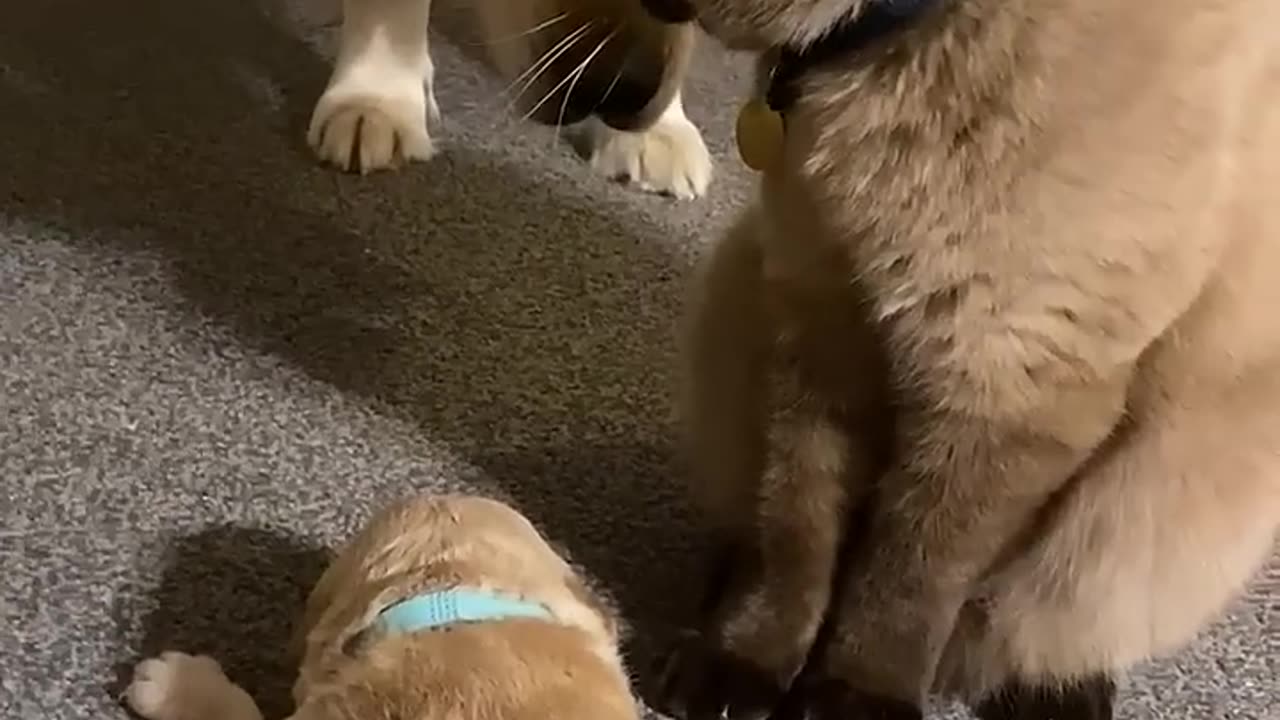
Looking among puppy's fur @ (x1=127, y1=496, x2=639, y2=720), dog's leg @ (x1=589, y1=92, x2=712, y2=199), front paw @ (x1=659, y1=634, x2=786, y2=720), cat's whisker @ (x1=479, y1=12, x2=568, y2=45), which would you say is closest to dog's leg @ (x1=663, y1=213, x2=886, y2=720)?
front paw @ (x1=659, y1=634, x2=786, y2=720)

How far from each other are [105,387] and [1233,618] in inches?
34.7

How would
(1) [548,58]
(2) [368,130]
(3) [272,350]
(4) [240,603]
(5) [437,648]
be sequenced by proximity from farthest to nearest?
(2) [368,130] < (3) [272,350] < (1) [548,58] < (4) [240,603] < (5) [437,648]

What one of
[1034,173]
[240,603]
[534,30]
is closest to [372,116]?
[534,30]

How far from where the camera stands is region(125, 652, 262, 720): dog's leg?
3.44 feet

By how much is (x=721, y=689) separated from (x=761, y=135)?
1.18ft

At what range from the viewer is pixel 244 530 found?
1242 mm

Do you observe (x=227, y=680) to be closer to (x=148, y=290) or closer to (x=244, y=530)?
(x=244, y=530)

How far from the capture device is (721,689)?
115cm

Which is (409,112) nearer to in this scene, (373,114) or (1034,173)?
(373,114)

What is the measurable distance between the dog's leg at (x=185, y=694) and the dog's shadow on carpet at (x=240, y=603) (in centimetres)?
3

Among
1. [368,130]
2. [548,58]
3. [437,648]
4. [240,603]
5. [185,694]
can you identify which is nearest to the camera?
[437,648]

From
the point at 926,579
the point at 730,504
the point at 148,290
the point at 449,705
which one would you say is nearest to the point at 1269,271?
the point at 926,579

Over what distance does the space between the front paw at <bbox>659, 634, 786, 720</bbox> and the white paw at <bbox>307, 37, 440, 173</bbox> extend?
76cm

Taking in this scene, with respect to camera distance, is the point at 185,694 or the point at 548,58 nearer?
the point at 185,694
